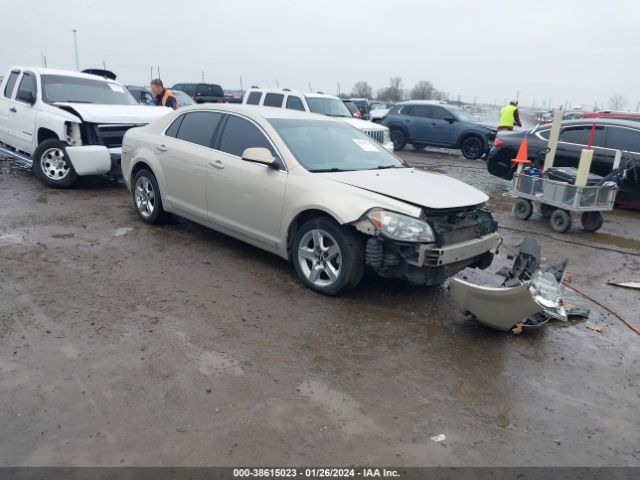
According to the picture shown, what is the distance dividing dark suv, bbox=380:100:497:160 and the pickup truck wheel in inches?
477

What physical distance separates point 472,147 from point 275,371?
48.5 feet

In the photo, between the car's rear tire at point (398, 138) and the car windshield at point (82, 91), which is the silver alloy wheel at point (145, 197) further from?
the car's rear tire at point (398, 138)

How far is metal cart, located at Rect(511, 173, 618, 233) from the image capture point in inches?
293

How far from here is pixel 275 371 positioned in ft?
11.4

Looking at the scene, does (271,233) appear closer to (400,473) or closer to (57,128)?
(400,473)

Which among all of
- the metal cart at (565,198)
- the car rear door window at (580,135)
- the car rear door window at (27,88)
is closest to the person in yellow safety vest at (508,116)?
the car rear door window at (580,135)

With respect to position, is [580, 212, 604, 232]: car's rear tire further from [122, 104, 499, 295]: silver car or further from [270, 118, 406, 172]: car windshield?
[270, 118, 406, 172]: car windshield

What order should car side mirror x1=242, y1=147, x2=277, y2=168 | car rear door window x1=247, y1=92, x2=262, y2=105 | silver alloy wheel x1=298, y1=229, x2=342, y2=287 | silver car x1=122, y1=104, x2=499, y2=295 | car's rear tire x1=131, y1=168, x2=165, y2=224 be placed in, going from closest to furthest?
1. silver car x1=122, y1=104, x2=499, y2=295
2. silver alloy wheel x1=298, y1=229, x2=342, y2=287
3. car side mirror x1=242, y1=147, x2=277, y2=168
4. car's rear tire x1=131, y1=168, x2=165, y2=224
5. car rear door window x1=247, y1=92, x2=262, y2=105

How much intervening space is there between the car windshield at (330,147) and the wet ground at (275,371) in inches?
47.6

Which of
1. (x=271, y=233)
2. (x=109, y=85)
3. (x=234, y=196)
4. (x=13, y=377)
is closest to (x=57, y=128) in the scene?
(x=109, y=85)

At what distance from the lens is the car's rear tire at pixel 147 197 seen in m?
6.46

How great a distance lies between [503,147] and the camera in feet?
33.9

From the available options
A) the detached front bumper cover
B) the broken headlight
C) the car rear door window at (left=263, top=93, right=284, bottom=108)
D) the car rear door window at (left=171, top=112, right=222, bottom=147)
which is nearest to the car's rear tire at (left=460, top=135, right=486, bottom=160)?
the car rear door window at (left=263, top=93, right=284, bottom=108)

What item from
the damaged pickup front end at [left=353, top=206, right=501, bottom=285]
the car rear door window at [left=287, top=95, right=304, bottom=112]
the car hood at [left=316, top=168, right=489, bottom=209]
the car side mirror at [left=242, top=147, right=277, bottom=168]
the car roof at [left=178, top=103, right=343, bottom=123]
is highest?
the car roof at [left=178, top=103, right=343, bottom=123]
